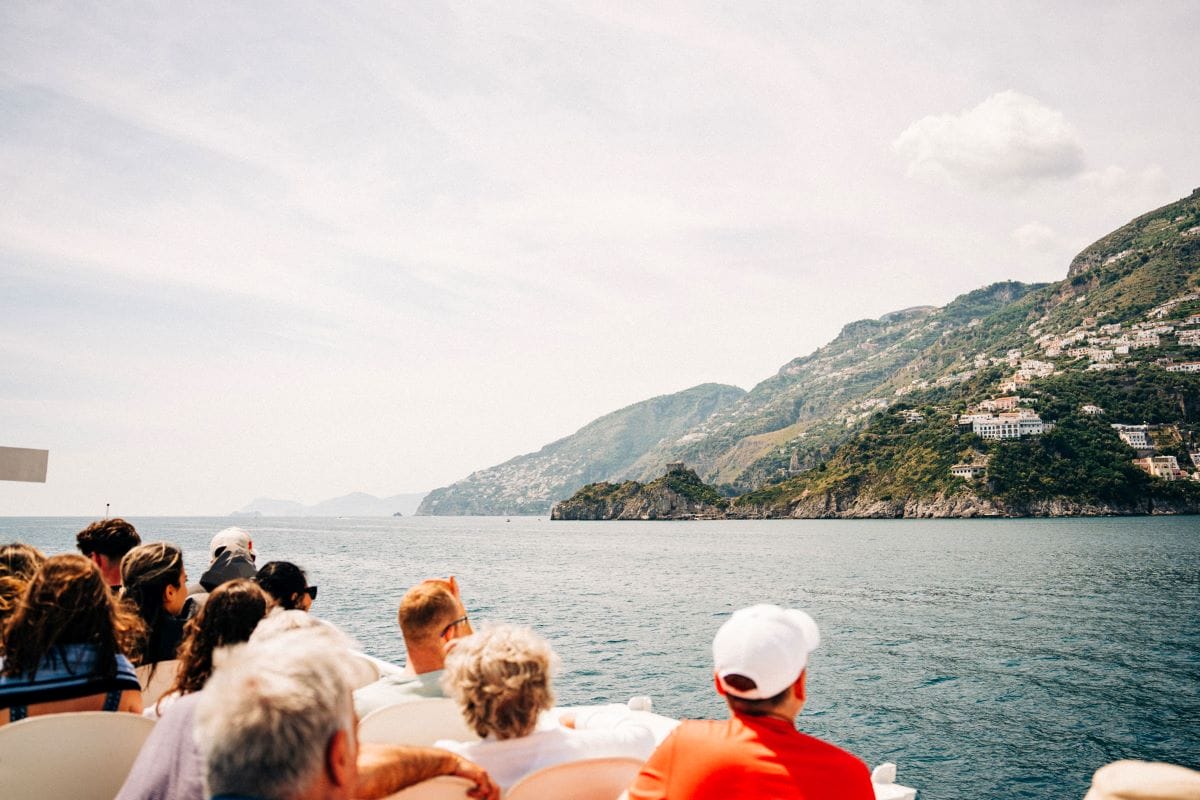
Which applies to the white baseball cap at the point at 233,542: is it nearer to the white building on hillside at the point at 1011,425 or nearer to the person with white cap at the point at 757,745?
the person with white cap at the point at 757,745

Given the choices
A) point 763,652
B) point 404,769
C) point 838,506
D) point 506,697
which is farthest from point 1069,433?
point 404,769

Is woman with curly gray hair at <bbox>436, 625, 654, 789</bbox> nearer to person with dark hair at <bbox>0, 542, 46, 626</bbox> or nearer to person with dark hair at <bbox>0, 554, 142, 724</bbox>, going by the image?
person with dark hair at <bbox>0, 554, 142, 724</bbox>

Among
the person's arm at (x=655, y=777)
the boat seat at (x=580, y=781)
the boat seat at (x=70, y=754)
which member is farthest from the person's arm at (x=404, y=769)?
the boat seat at (x=70, y=754)

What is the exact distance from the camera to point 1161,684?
17.8 m

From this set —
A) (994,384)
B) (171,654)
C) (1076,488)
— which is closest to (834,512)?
(1076,488)

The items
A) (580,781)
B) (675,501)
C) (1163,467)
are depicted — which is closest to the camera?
(580,781)

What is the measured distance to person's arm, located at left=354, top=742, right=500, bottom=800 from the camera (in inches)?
93.2

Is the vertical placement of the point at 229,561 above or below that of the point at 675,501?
above

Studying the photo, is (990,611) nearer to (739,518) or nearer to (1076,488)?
(1076,488)

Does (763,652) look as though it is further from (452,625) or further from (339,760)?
(452,625)

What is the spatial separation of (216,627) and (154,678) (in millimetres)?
1651

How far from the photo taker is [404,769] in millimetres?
2430

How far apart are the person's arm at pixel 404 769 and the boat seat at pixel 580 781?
136mm

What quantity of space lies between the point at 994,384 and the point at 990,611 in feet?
522
